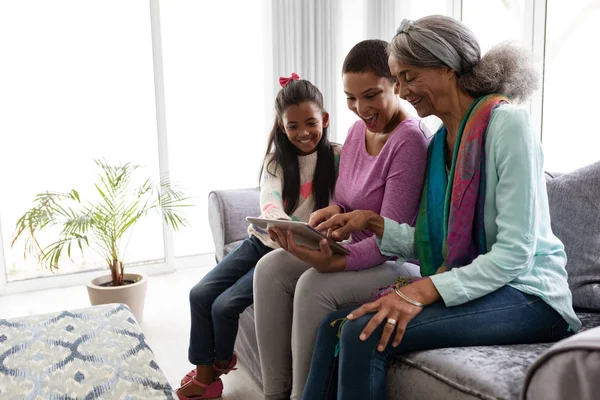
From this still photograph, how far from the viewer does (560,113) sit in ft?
8.84

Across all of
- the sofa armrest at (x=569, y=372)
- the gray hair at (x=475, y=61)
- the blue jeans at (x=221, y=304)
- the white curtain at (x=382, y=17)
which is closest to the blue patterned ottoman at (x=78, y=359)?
the blue jeans at (x=221, y=304)

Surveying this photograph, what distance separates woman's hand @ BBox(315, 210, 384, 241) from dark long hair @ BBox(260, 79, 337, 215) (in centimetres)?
37

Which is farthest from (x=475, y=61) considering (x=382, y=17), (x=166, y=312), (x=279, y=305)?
(x=382, y=17)

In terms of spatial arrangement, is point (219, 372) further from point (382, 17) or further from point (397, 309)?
point (382, 17)

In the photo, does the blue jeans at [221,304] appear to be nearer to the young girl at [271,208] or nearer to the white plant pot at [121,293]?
the young girl at [271,208]

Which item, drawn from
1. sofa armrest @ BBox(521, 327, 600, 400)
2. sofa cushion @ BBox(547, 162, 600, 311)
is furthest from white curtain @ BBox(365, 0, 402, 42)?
sofa armrest @ BBox(521, 327, 600, 400)

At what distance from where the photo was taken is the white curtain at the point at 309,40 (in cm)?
367

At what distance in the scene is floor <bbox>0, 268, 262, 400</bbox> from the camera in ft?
6.76

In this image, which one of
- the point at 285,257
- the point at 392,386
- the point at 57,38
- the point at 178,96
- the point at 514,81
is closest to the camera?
the point at 392,386

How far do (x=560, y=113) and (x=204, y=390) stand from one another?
2.13m

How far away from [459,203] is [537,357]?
0.43 metres

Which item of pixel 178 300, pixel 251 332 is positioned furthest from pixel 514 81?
pixel 178 300

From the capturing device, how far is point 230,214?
2.35 meters

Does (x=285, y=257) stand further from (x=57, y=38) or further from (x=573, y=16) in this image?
(x=57, y=38)
